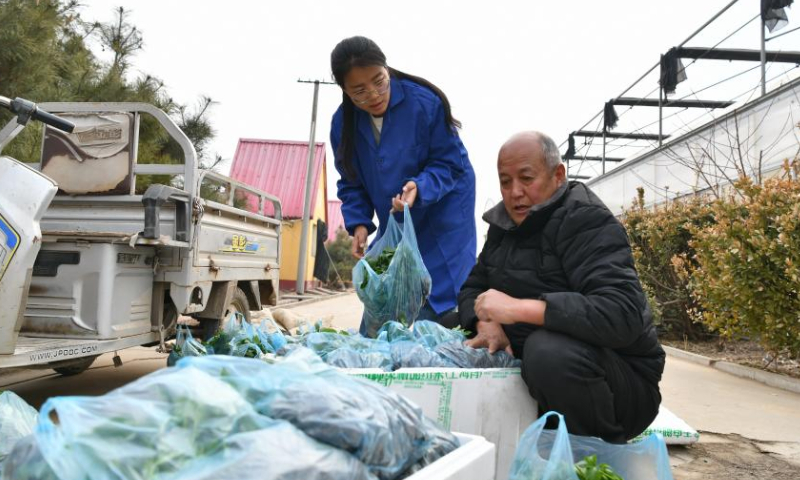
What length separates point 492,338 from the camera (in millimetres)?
2330

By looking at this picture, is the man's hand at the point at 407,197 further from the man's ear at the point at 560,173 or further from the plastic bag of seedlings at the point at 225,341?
the plastic bag of seedlings at the point at 225,341

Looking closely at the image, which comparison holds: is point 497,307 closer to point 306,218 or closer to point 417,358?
point 417,358

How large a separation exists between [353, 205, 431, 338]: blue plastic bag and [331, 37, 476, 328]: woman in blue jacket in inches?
8.9

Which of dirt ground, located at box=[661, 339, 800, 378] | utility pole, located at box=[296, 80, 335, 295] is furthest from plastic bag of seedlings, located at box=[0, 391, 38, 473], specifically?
utility pole, located at box=[296, 80, 335, 295]

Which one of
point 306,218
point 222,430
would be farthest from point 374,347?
point 306,218

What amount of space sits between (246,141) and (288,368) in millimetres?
21706

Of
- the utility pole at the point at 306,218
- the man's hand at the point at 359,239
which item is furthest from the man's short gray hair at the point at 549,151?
the utility pole at the point at 306,218

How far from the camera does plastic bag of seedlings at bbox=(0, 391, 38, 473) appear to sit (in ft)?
5.75

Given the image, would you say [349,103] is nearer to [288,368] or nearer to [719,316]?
[288,368]

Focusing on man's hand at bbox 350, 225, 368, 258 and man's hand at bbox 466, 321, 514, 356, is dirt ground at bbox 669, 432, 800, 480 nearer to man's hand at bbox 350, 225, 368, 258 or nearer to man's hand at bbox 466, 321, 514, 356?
man's hand at bbox 466, 321, 514, 356


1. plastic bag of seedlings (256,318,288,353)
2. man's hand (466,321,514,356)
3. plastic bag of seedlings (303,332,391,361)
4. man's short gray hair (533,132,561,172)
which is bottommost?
plastic bag of seedlings (256,318,288,353)

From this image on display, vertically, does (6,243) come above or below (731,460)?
above

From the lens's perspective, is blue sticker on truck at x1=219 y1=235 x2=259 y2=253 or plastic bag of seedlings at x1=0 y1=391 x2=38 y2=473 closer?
plastic bag of seedlings at x1=0 y1=391 x2=38 y2=473

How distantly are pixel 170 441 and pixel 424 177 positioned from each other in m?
2.35
